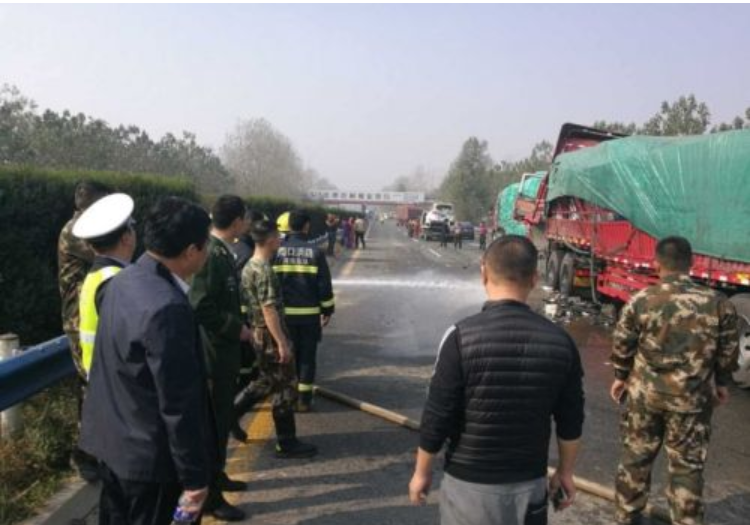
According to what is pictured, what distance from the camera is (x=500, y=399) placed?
7.86ft

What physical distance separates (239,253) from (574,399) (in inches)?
162

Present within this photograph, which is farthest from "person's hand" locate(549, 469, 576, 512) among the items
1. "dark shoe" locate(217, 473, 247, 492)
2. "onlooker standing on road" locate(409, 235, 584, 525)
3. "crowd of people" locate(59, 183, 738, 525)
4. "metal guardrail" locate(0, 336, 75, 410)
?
"metal guardrail" locate(0, 336, 75, 410)

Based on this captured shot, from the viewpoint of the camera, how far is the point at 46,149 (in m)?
44.6

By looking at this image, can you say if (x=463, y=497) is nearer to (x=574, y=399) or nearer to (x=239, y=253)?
(x=574, y=399)

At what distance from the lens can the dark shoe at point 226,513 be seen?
157 inches

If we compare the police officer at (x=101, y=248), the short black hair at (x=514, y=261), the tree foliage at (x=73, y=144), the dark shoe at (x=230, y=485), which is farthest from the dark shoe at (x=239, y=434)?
the tree foliage at (x=73, y=144)

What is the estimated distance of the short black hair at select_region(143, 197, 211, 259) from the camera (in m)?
2.51

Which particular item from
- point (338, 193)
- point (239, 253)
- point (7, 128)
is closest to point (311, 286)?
point (239, 253)

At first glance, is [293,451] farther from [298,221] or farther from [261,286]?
[298,221]

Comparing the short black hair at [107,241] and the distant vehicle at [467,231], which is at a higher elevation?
the short black hair at [107,241]

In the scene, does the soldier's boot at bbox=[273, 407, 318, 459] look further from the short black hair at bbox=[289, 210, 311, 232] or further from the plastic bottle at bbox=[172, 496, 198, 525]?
the plastic bottle at bbox=[172, 496, 198, 525]

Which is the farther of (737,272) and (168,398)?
(737,272)

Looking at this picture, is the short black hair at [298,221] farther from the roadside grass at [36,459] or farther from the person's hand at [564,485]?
the person's hand at [564,485]

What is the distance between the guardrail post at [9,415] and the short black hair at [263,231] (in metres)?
1.77
